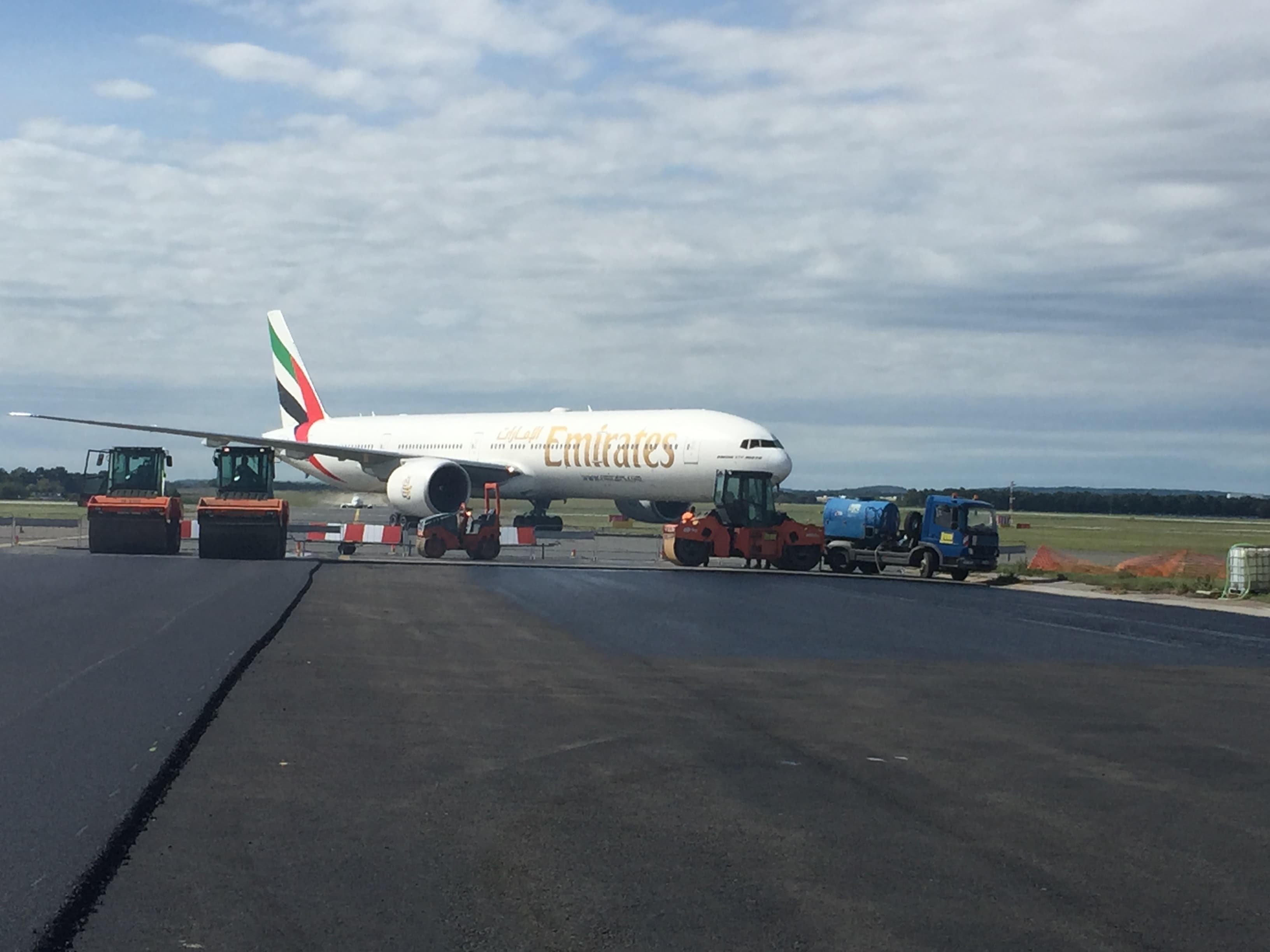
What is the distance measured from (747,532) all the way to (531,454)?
18.1 m

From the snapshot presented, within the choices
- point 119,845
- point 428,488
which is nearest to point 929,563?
point 428,488

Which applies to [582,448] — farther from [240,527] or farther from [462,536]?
[240,527]

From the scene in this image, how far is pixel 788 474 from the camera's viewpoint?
149ft

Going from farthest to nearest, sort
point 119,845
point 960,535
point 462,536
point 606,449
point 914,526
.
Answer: point 606,449 < point 462,536 < point 914,526 < point 960,535 < point 119,845

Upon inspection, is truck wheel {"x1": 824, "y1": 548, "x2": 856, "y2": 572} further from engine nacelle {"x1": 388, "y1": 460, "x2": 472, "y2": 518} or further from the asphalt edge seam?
the asphalt edge seam

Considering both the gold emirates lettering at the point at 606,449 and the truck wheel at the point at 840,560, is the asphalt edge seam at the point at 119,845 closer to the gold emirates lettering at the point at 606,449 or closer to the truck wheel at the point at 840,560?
the truck wheel at the point at 840,560

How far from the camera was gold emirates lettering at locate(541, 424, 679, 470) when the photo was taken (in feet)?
160

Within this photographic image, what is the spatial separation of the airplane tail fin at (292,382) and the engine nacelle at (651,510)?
19903 millimetres

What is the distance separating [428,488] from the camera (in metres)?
47.9

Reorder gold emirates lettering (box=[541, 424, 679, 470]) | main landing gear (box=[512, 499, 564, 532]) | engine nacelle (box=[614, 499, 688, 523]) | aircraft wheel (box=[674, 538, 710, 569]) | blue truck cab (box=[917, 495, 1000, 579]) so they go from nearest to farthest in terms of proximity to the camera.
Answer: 1. blue truck cab (box=[917, 495, 1000, 579])
2. aircraft wheel (box=[674, 538, 710, 569])
3. gold emirates lettering (box=[541, 424, 679, 470])
4. engine nacelle (box=[614, 499, 688, 523])
5. main landing gear (box=[512, 499, 564, 532])

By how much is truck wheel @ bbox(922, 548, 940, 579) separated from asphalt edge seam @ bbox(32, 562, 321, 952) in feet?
88.0

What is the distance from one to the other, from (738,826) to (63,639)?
36.6 ft

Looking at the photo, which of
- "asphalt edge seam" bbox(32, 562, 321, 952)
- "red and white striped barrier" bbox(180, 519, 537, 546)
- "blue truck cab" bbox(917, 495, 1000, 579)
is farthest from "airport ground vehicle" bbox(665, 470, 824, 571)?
"asphalt edge seam" bbox(32, 562, 321, 952)

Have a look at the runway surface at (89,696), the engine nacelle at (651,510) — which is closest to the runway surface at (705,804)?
the runway surface at (89,696)
